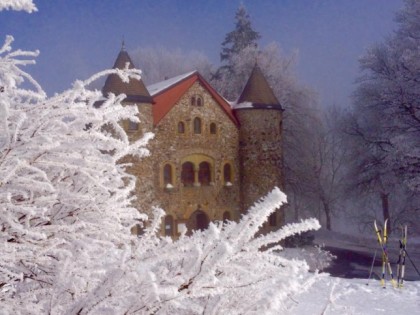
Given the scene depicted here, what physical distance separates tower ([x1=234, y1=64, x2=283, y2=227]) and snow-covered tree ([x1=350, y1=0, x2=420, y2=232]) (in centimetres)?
421

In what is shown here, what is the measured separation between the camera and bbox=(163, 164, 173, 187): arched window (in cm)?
2122

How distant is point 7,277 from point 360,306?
8.23 metres

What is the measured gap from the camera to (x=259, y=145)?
881 inches

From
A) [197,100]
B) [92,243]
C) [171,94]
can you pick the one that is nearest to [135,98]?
[171,94]

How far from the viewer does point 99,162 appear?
2.62 meters

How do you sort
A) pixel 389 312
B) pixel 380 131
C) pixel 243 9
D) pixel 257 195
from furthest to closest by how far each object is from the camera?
pixel 243 9, pixel 380 131, pixel 257 195, pixel 389 312

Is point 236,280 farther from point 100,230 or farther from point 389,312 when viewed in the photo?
point 389,312

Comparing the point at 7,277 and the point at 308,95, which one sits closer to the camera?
the point at 7,277

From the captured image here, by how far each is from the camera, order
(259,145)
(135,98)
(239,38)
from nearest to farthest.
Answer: (135,98), (259,145), (239,38)

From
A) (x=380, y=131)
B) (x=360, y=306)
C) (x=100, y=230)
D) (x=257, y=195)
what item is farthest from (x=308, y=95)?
(x=100, y=230)

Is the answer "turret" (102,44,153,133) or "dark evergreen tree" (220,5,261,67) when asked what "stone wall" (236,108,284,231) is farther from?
"dark evergreen tree" (220,5,261,67)

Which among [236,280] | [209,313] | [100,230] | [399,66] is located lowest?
[209,313]

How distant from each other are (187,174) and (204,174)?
843 mm

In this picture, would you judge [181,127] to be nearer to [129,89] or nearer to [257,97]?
[129,89]
